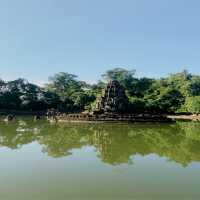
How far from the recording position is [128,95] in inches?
2219

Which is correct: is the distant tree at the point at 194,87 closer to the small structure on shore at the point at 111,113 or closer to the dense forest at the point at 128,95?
the dense forest at the point at 128,95

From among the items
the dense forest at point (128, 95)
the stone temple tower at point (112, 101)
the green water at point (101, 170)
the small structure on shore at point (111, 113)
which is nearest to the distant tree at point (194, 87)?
the dense forest at point (128, 95)

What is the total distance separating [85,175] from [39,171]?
6.48 feet

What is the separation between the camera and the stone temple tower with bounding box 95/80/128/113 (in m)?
42.6

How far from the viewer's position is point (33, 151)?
703 inches

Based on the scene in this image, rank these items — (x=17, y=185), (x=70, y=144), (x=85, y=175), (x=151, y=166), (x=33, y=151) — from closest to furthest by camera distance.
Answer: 1. (x=17, y=185)
2. (x=85, y=175)
3. (x=151, y=166)
4. (x=33, y=151)
5. (x=70, y=144)

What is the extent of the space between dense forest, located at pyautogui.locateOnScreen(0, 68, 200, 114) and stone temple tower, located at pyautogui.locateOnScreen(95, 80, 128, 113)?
4.09 meters

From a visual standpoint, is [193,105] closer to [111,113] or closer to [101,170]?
[111,113]

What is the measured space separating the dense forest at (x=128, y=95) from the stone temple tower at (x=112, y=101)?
409 cm

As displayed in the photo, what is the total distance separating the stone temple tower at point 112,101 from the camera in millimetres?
42625

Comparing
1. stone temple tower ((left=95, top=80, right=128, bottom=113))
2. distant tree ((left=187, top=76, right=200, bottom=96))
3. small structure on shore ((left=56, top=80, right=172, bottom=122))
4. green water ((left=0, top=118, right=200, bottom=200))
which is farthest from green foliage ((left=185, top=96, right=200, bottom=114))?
green water ((left=0, top=118, right=200, bottom=200))

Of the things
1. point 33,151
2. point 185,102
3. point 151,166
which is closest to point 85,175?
point 151,166

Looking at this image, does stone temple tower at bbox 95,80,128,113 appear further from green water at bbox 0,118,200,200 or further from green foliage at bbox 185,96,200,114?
green water at bbox 0,118,200,200

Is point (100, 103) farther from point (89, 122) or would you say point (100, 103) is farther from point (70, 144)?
point (70, 144)
